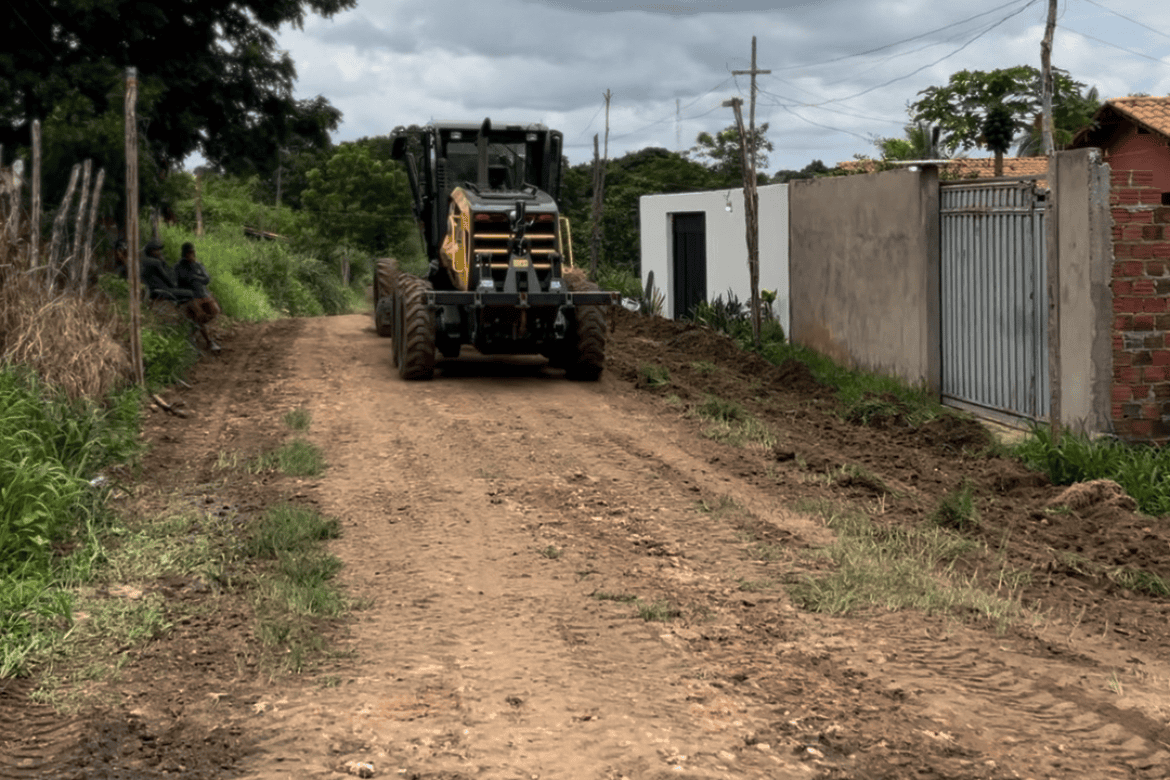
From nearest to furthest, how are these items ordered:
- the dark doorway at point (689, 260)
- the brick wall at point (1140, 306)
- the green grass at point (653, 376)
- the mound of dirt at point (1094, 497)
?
the mound of dirt at point (1094, 497), the brick wall at point (1140, 306), the green grass at point (653, 376), the dark doorway at point (689, 260)

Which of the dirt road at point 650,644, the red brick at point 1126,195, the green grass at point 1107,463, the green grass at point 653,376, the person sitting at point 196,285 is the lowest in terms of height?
the dirt road at point 650,644

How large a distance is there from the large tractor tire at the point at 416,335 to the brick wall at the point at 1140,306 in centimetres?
746

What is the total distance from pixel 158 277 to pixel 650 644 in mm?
12900

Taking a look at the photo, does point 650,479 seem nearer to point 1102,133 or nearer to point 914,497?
point 914,497

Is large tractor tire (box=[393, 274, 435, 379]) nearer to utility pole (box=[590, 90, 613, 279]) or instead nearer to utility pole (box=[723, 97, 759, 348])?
utility pole (box=[723, 97, 759, 348])

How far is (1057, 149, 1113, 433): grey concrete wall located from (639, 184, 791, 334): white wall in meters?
7.80

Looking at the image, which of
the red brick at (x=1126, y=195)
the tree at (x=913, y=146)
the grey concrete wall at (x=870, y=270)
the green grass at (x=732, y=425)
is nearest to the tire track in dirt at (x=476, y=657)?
the green grass at (x=732, y=425)

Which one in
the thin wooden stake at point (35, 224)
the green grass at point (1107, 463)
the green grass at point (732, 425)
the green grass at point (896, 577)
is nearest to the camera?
the green grass at point (896, 577)

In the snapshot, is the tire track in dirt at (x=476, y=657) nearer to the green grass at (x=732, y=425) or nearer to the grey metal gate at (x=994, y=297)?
the green grass at (x=732, y=425)

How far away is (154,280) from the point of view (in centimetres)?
1733

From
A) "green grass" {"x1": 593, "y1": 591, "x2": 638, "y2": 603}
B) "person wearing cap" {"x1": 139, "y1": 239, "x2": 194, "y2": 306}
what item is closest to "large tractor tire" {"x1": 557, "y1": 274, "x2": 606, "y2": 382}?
"person wearing cap" {"x1": 139, "y1": 239, "x2": 194, "y2": 306}

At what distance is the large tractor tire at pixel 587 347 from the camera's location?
15102mm

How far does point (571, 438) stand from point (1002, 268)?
14.6ft

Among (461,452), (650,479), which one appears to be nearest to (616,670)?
(650,479)
